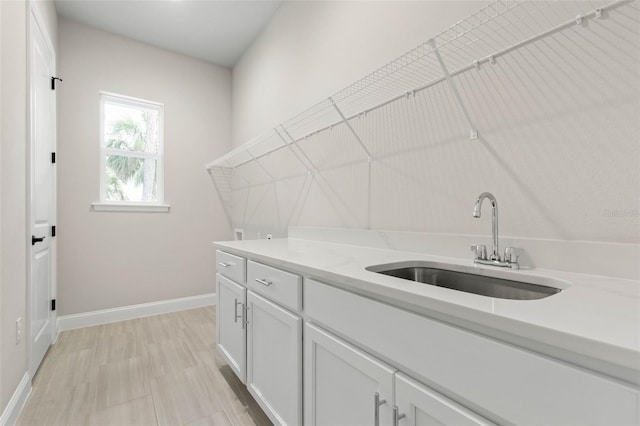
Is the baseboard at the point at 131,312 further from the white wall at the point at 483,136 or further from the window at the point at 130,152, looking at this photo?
the white wall at the point at 483,136

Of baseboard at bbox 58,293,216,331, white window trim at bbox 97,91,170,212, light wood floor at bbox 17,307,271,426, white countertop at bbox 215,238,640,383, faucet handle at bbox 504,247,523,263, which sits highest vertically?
white window trim at bbox 97,91,170,212

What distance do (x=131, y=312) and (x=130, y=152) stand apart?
1694 millimetres

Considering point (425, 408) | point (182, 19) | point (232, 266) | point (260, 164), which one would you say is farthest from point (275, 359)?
point (182, 19)

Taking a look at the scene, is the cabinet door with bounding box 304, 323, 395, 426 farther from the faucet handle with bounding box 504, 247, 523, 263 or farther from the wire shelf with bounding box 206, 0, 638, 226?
the wire shelf with bounding box 206, 0, 638, 226

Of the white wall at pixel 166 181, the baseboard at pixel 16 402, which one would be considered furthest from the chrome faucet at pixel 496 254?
the white wall at pixel 166 181

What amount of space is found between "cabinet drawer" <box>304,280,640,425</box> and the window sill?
9.99 ft

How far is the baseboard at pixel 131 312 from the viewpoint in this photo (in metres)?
2.79

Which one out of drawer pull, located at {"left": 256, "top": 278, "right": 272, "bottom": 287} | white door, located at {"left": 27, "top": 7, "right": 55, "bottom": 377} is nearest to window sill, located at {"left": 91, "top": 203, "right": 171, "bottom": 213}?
white door, located at {"left": 27, "top": 7, "right": 55, "bottom": 377}

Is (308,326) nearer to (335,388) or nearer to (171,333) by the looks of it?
(335,388)

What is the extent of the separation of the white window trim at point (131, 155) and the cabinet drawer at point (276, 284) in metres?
2.23

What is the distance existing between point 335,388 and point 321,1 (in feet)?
7.90

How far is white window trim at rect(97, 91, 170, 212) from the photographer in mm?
2971

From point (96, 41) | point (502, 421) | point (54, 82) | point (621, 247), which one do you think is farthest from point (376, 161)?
point (96, 41)

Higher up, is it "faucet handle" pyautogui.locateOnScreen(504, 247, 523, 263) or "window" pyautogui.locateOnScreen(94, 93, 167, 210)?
"window" pyautogui.locateOnScreen(94, 93, 167, 210)
